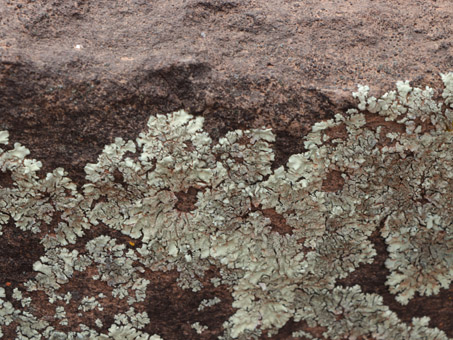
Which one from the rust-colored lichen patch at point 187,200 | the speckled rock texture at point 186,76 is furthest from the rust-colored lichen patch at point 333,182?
the rust-colored lichen patch at point 187,200

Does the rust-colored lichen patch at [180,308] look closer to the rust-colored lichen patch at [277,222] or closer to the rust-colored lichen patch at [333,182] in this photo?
the rust-colored lichen patch at [277,222]

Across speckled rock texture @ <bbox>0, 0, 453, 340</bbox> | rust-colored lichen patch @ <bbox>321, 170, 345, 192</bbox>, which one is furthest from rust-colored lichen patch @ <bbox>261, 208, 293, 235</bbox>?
rust-colored lichen patch @ <bbox>321, 170, 345, 192</bbox>

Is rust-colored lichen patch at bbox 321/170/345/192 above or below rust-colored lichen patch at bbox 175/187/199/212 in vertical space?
above

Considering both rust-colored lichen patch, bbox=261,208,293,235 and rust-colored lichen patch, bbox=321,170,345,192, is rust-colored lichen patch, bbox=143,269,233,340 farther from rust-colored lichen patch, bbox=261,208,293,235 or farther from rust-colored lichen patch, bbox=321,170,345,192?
rust-colored lichen patch, bbox=321,170,345,192

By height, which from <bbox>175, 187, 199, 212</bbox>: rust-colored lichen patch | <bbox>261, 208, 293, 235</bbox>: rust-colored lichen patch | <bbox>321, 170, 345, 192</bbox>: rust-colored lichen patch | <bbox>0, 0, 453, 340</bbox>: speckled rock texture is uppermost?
<bbox>0, 0, 453, 340</bbox>: speckled rock texture

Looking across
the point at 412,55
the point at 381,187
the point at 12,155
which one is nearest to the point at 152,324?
the point at 12,155

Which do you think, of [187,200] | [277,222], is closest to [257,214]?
[277,222]
